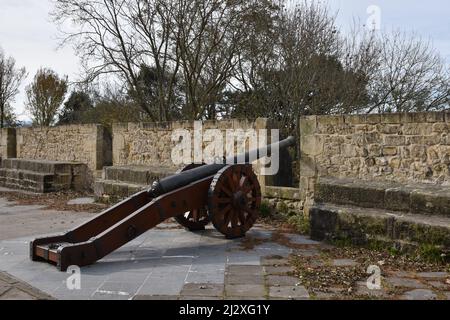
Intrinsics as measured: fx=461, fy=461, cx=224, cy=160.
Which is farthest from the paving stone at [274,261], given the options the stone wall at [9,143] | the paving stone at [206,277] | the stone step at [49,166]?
the stone wall at [9,143]

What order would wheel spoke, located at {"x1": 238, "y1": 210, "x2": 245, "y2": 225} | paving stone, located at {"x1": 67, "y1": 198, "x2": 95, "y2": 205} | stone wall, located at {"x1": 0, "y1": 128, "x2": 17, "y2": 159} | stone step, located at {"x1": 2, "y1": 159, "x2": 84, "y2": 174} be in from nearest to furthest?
1. wheel spoke, located at {"x1": 238, "y1": 210, "x2": 245, "y2": 225}
2. paving stone, located at {"x1": 67, "y1": 198, "x2": 95, "y2": 205}
3. stone step, located at {"x1": 2, "y1": 159, "x2": 84, "y2": 174}
4. stone wall, located at {"x1": 0, "y1": 128, "x2": 17, "y2": 159}

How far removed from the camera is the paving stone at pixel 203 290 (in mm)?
3799

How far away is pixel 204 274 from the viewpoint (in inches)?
173

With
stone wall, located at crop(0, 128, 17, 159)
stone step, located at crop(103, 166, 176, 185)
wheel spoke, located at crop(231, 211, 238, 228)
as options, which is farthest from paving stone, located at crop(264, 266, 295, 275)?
stone wall, located at crop(0, 128, 17, 159)

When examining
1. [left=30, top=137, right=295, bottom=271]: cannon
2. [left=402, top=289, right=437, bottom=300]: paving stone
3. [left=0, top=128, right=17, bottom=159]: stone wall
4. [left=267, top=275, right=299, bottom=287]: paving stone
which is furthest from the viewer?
[left=0, top=128, right=17, bottom=159]: stone wall

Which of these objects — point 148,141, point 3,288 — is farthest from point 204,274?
point 148,141

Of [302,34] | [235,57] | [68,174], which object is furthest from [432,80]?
[68,174]

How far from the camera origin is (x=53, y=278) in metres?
4.26

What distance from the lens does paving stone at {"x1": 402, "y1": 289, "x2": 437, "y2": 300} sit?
144 inches

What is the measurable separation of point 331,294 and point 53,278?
2.50m

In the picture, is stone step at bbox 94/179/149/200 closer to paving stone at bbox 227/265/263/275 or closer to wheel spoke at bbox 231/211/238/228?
wheel spoke at bbox 231/211/238/228

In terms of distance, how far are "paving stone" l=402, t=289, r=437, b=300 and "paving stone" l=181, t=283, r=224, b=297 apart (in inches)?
59.1

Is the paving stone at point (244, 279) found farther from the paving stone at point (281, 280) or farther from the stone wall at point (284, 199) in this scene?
the stone wall at point (284, 199)

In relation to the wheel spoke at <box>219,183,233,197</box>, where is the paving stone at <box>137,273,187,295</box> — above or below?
below
